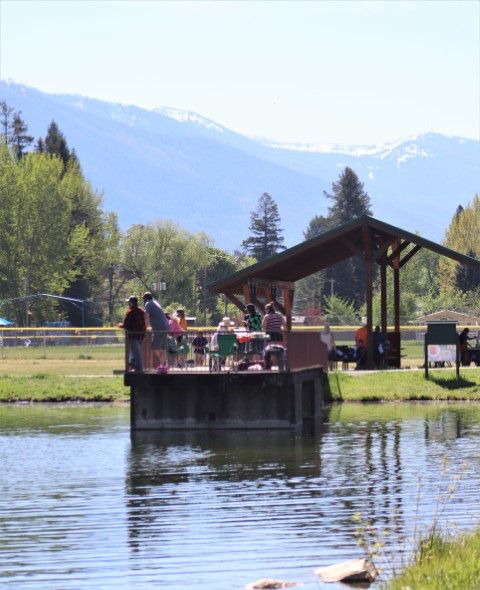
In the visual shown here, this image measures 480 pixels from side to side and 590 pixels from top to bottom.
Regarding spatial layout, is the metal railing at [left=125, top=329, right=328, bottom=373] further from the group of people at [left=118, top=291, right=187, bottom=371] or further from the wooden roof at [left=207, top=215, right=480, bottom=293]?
the wooden roof at [left=207, top=215, right=480, bottom=293]

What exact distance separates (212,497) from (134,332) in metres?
10.9

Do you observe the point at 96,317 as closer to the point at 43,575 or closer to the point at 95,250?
the point at 95,250

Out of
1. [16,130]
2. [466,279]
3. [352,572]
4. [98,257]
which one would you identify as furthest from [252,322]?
[16,130]

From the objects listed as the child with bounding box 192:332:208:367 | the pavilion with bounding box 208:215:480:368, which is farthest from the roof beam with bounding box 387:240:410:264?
the child with bounding box 192:332:208:367

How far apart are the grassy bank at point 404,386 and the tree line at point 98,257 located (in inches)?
2204

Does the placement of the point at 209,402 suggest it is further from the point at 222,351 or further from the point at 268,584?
the point at 268,584

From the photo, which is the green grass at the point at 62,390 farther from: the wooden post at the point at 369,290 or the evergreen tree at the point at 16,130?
the evergreen tree at the point at 16,130

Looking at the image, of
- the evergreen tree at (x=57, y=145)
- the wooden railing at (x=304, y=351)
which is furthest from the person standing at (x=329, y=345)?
the evergreen tree at (x=57, y=145)

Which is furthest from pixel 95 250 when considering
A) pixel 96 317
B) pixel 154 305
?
pixel 154 305

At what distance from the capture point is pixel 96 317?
137m

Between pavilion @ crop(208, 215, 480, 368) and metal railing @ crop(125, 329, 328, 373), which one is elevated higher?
pavilion @ crop(208, 215, 480, 368)

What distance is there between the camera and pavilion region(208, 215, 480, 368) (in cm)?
4619

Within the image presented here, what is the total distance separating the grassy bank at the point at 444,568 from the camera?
14297mm

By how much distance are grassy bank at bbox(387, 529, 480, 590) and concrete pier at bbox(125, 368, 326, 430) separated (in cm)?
1718
